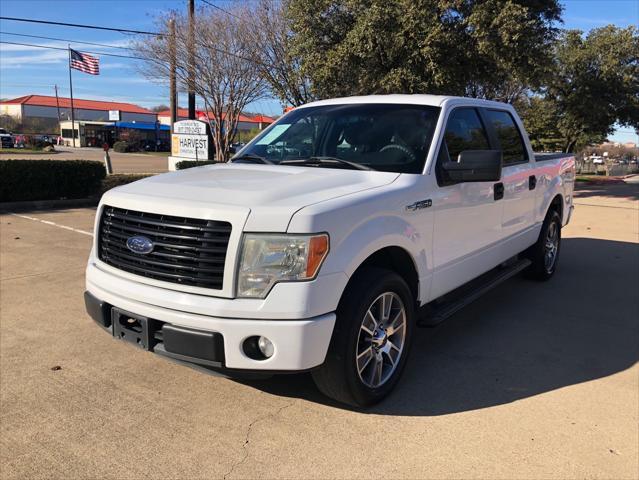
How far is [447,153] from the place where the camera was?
157 inches

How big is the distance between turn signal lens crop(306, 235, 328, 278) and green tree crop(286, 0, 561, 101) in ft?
40.4

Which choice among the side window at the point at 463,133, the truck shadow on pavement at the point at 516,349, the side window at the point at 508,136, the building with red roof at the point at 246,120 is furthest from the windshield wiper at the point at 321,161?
the building with red roof at the point at 246,120

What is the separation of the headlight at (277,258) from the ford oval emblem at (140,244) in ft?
2.03

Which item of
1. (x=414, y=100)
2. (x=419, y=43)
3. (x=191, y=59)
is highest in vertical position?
(x=191, y=59)

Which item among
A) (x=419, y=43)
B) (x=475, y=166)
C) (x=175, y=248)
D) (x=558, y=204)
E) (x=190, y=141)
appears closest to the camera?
(x=175, y=248)

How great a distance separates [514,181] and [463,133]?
1.01 m

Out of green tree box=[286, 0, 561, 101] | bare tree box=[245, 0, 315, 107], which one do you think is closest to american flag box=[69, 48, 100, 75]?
bare tree box=[245, 0, 315, 107]

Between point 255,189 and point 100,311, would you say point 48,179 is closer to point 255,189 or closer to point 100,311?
point 100,311

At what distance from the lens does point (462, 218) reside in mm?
4098

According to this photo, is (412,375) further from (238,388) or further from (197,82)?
(197,82)

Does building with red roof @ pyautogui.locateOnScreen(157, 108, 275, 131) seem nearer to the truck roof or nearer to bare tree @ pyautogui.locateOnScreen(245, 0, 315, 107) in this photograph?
bare tree @ pyautogui.locateOnScreen(245, 0, 315, 107)

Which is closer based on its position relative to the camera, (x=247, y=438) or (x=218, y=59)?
(x=247, y=438)

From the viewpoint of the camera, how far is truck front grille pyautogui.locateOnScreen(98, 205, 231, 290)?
281cm

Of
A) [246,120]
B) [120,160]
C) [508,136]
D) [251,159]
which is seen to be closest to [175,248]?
[251,159]
